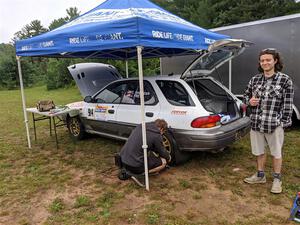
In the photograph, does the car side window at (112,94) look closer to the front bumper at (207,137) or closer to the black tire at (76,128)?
the black tire at (76,128)

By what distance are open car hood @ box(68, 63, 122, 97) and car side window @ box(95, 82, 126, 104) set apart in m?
0.76

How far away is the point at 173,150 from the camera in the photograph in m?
4.30

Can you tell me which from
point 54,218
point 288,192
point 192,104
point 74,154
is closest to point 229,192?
point 288,192

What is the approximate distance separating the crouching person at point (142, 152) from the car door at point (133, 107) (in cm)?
63

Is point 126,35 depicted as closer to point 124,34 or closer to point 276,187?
point 124,34

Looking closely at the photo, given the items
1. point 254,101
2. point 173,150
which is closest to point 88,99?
point 173,150

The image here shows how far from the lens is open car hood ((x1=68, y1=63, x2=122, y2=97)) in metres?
6.21

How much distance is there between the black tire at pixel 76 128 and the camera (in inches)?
239

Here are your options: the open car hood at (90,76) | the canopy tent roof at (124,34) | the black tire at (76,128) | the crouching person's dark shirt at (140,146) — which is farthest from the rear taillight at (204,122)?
the open car hood at (90,76)

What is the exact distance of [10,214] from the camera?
340 cm

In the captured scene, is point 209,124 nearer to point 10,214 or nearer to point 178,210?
point 178,210

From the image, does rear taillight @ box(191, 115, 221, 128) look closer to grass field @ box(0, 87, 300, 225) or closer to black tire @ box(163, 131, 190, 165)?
black tire @ box(163, 131, 190, 165)

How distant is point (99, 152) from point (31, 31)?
55646mm

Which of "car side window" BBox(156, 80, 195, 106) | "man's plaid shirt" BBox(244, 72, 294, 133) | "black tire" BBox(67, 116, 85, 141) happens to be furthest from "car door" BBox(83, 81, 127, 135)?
"man's plaid shirt" BBox(244, 72, 294, 133)
